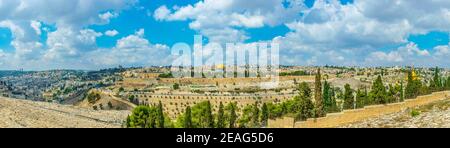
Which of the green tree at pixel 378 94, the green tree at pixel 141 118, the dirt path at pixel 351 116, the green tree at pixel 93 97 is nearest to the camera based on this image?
the dirt path at pixel 351 116

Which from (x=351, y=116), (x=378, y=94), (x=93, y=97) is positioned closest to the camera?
(x=351, y=116)

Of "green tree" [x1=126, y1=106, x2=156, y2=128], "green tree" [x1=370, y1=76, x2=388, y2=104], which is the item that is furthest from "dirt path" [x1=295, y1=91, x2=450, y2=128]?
"green tree" [x1=126, y1=106, x2=156, y2=128]

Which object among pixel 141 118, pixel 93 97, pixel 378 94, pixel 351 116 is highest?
pixel 378 94

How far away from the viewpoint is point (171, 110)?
12369 centimetres

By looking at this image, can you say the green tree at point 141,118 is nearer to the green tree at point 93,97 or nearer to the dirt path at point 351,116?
the dirt path at point 351,116

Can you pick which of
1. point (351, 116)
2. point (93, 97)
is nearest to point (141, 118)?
point (351, 116)

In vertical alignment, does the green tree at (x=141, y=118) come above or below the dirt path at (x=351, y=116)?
below

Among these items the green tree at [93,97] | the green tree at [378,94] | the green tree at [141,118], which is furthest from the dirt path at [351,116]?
the green tree at [93,97]

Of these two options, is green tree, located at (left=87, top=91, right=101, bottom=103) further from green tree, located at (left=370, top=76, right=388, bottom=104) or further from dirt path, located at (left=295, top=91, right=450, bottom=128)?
dirt path, located at (left=295, top=91, right=450, bottom=128)

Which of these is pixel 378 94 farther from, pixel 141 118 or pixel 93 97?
pixel 93 97

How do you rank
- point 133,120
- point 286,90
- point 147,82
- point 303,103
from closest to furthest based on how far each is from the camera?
1. point 303,103
2. point 133,120
3. point 286,90
4. point 147,82
